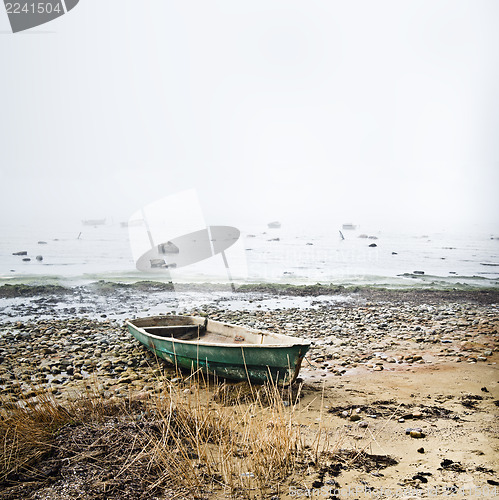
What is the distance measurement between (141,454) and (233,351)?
2708mm

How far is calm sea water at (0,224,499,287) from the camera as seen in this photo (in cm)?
2328

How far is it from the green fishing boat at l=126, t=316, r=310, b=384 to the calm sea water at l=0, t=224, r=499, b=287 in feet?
46.5

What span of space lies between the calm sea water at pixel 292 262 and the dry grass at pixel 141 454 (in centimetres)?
1789

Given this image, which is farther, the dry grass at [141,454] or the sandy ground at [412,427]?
the dry grass at [141,454]

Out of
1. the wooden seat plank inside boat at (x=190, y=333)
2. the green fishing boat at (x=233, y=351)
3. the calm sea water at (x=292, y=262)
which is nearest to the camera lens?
the green fishing boat at (x=233, y=351)

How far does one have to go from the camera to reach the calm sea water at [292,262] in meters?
23.3

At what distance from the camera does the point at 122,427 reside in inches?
181

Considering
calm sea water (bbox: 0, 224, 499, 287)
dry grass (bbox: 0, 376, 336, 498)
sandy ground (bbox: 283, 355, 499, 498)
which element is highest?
dry grass (bbox: 0, 376, 336, 498)

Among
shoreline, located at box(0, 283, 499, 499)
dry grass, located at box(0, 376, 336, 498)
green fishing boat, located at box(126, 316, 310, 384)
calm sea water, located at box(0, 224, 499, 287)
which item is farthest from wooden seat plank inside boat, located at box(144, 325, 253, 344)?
calm sea water, located at box(0, 224, 499, 287)

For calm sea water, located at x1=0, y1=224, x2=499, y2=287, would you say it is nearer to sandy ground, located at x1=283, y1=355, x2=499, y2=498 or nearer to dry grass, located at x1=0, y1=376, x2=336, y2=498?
sandy ground, located at x1=283, y1=355, x2=499, y2=498

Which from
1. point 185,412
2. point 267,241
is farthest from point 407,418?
point 267,241

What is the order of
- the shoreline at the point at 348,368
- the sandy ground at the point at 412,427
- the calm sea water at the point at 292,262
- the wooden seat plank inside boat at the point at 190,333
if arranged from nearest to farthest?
the sandy ground at the point at 412,427 → the shoreline at the point at 348,368 → the wooden seat plank inside boat at the point at 190,333 → the calm sea water at the point at 292,262

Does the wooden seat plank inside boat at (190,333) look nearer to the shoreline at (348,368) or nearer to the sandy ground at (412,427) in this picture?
the shoreline at (348,368)

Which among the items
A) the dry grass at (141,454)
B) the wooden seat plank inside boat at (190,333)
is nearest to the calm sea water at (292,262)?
the wooden seat plank inside boat at (190,333)
